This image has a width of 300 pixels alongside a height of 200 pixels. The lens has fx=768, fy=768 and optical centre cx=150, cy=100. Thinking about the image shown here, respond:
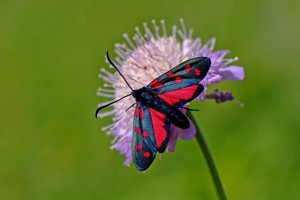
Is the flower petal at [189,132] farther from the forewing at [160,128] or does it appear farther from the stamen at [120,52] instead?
the stamen at [120,52]

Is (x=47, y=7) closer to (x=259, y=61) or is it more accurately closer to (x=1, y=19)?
(x=1, y=19)

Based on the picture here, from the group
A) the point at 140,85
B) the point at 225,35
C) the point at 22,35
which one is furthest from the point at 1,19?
the point at 140,85

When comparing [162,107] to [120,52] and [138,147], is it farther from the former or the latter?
[120,52]

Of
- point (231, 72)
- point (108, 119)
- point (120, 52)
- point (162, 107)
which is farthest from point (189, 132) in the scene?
point (108, 119)

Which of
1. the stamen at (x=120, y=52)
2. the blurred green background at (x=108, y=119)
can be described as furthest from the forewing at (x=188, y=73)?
the blurred green background at (x=108, y=119)

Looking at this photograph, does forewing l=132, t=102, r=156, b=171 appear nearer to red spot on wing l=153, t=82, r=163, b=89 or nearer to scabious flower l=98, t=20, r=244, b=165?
red spot on wing l=153, t=82, r=163, b=89
